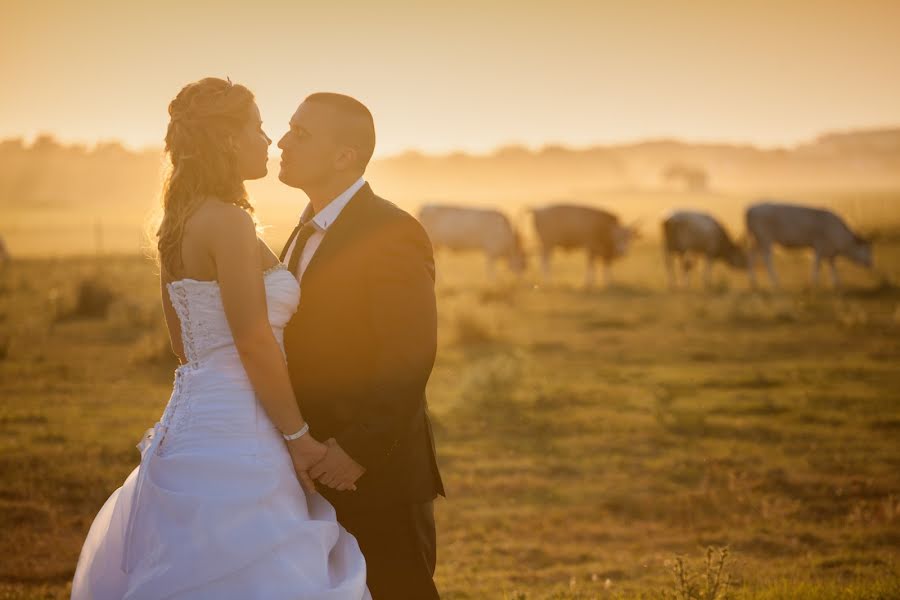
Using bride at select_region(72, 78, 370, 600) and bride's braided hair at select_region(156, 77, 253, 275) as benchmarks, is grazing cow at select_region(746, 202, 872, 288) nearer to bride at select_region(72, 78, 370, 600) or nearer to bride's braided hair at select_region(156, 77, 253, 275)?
bride at select_region(72, 78, 370, 600)

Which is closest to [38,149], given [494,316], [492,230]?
[492,230]

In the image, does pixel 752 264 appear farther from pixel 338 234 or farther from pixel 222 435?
pixel 222 435

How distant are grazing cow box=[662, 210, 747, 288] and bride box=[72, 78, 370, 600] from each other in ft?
72.7

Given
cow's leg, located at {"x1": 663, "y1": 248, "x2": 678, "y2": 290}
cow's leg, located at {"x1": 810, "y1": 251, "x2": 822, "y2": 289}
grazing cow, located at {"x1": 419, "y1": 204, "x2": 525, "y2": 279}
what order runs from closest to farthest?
cow's leg, located at {"x1": 810, "y1": 251, "x2": 822, "y2": 289}
cow's leg, located at {"x1": 663, "y1": 248, "x2": 678, "y2": 290}
grazing cow, located at {"x1": 419, "y1": 204, "x2": 525, "y2": 279}

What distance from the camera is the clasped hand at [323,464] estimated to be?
310 cm

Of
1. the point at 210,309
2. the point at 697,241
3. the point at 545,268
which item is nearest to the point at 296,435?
the point at 210,309

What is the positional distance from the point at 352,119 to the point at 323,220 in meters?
0.40

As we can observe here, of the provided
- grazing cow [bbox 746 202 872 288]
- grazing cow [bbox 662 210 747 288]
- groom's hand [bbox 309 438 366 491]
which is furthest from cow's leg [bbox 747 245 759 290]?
groom's hand [bbox 309 438 366 491]

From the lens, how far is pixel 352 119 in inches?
132

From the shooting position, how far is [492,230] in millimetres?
28203

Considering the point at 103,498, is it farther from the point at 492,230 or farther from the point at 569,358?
the point at 492,230

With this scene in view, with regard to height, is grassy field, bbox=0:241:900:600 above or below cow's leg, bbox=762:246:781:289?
below

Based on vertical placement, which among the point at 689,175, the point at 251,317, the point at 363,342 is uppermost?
the point at 689,175

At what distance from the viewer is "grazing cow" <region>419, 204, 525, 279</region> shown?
91.5 feet
